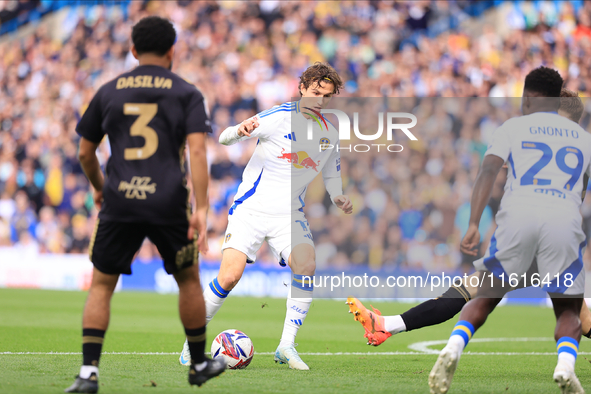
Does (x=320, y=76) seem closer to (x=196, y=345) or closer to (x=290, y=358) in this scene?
(x=290, y=358)

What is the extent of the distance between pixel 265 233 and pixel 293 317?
762 mm

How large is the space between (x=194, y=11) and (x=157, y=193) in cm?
1791

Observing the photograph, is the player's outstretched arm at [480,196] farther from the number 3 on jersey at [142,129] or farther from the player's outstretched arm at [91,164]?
the player's outstretched arm at [91,164]

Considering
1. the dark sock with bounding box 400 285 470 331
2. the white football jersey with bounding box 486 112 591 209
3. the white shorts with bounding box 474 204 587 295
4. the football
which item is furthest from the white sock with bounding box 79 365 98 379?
the white football jersey with bounding box 486 112 591 209

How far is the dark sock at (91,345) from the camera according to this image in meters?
3.88

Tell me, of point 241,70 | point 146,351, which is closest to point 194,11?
point 241,70

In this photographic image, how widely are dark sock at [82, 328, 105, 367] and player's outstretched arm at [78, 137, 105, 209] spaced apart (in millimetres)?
765

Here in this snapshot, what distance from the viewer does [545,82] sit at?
4359mm

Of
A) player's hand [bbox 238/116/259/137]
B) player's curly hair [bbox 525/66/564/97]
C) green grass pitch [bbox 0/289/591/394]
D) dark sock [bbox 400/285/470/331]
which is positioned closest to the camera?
player's curly hair [bbox 525/66/564/97]

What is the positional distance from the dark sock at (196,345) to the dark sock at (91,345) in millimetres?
516

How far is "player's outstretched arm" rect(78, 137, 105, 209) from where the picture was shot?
160 inches

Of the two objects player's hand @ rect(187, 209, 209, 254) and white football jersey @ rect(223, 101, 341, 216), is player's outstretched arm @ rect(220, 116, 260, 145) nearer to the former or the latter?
white football jersey @ rect(223, 101, 341, 216)

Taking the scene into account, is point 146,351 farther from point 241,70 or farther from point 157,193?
point 241,70

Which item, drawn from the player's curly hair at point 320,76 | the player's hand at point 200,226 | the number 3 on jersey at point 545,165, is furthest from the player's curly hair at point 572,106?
the player's hand at point 200,226
